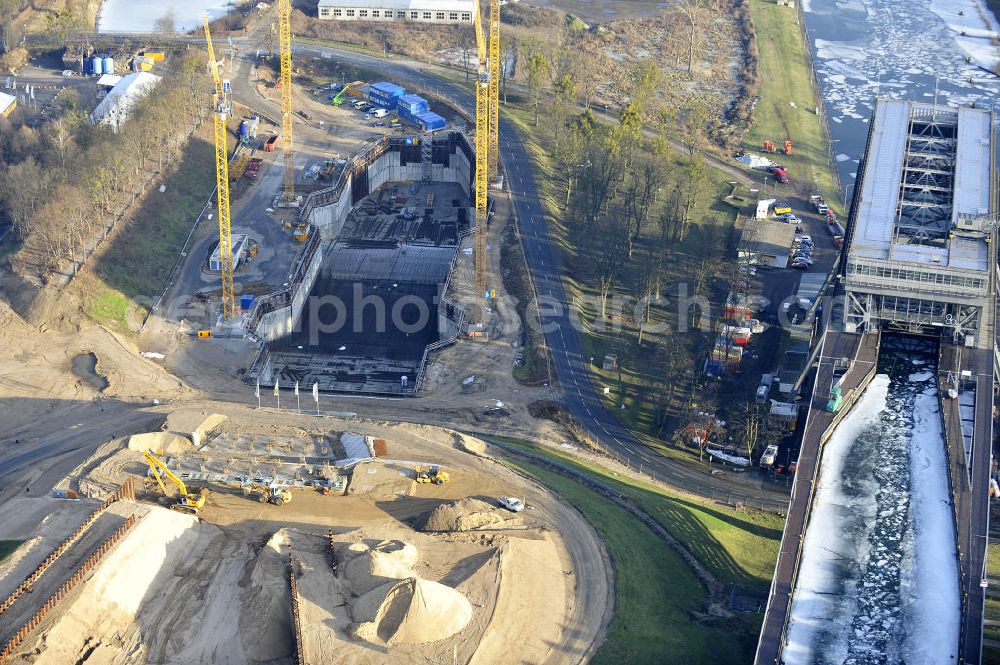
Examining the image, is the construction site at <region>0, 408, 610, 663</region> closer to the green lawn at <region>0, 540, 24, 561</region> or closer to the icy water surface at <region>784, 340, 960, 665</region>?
the green lawn at <region>0, 540, 24, 561</region>

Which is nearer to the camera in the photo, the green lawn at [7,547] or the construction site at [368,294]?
the green lawn at [7,547]

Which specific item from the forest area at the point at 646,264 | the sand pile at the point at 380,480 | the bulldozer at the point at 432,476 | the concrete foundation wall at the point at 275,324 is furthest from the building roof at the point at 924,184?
the concrete foundation wall at the point at 275,324

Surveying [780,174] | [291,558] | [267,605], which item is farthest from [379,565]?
[780,174]

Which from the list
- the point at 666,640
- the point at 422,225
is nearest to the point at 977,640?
the point at 666,640

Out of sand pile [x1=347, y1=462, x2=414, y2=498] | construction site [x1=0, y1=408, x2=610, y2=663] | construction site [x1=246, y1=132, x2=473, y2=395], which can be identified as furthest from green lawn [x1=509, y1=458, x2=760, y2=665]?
construction site [x1=246, y1=132, x2=473, y2=395]

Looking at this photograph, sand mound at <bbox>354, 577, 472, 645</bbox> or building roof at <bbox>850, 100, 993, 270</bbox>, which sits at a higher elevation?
building roof at <bbox>850, 100, 993, 270</bbox>

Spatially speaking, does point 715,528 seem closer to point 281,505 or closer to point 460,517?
point 460,517

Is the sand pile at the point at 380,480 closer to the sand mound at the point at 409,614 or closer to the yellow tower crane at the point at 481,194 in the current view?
the sand mound at the point at 409,614
